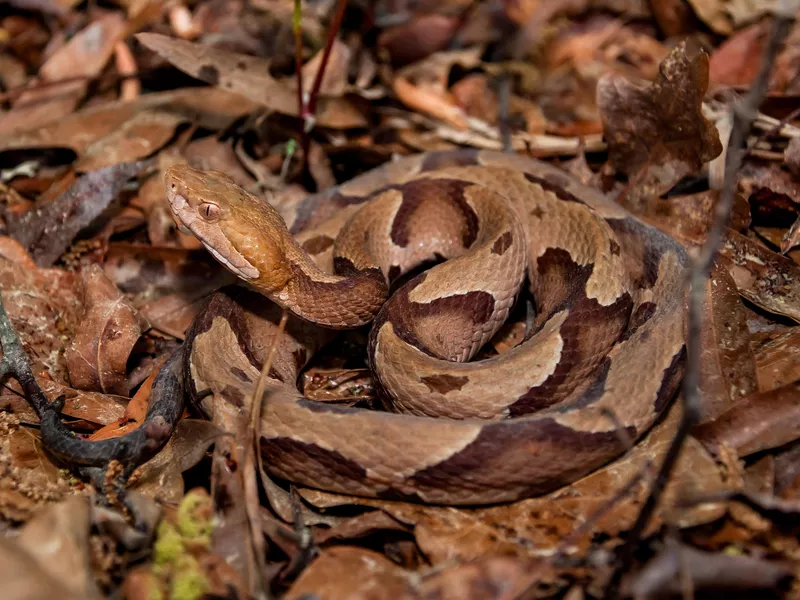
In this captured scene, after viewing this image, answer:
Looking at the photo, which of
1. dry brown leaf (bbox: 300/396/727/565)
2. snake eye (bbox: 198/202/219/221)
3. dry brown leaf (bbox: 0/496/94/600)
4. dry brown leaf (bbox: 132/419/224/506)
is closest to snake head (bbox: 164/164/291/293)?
snake eye (bbox: 198/202/219/221)

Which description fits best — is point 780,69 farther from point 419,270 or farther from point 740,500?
point 740,500

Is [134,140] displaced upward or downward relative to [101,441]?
upward

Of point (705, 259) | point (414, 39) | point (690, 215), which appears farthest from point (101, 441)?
point (414, 39)

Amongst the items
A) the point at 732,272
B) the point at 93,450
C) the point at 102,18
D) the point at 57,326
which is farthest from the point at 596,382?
the point at 102,18

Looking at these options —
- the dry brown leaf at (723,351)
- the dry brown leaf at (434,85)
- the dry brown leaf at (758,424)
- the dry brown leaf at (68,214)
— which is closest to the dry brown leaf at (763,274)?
the dry brown leaf at (723,351)

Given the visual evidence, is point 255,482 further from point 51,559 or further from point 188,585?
point 51,559

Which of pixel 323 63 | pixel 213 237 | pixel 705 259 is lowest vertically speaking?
pixel 213 237

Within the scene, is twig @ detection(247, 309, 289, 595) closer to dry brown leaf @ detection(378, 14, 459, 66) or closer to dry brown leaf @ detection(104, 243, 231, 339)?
dry brown leaf @ detection(104, 243, 231, 339)
